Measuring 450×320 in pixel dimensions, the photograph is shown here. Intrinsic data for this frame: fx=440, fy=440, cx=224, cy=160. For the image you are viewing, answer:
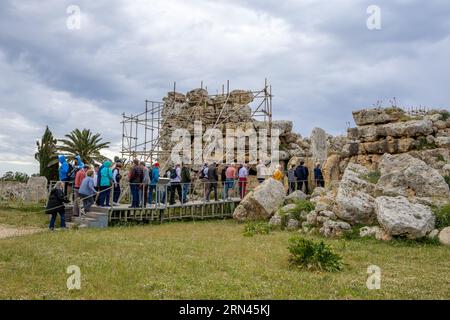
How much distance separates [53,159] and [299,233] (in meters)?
23.7

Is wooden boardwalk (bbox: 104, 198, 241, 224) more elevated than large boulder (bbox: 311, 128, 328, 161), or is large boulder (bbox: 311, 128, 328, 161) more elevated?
large boulder (bbox: 311, 128, 328, 161)

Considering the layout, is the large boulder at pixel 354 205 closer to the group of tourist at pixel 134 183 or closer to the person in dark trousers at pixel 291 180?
the group of tourist at pixel 134 183

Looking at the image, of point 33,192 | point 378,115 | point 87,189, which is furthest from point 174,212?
point 33,192

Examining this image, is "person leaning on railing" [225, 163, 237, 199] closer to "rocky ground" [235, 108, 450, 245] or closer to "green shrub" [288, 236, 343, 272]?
"rocky ground" [235, 108, 450, 245]

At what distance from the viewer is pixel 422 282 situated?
9.21 meters

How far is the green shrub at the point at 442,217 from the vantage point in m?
14.1

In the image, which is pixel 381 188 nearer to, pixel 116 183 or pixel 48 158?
pixel 116 183

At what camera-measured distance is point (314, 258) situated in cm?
1047

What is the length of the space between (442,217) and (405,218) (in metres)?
1.54

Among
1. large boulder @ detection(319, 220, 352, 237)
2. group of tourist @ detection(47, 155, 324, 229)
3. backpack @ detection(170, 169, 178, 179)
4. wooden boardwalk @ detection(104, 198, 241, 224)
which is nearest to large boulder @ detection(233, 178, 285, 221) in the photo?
wooden boardwalk @ detection(104, 198, 241, 224)

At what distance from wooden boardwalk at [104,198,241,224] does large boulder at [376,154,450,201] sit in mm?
8819

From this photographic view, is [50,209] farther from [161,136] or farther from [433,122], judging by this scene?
[161,136]

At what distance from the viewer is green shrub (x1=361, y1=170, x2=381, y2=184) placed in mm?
19314
